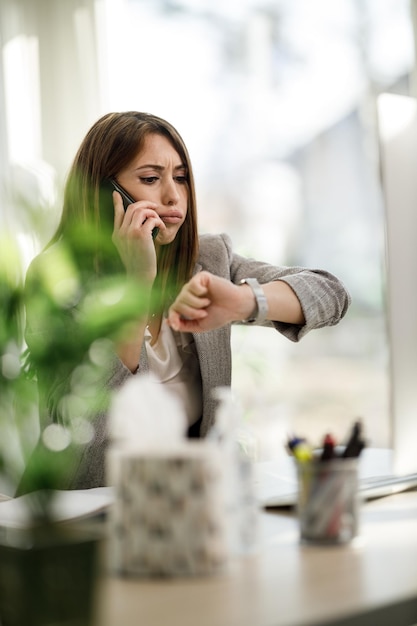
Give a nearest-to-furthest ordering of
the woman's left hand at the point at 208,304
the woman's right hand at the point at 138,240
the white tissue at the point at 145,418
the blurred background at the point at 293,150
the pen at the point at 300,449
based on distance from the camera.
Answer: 1. the white tissue at the point at 145,418
2. the pen at the point at 300,449
3. the woman's left hand at the point at 208,304
4. the woman's right hand at the point at 138,240
5. the blurred background at the point at 293,150

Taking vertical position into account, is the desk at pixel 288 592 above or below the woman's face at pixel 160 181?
below

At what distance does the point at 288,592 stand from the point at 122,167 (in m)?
0.96

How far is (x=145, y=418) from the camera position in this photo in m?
0.71


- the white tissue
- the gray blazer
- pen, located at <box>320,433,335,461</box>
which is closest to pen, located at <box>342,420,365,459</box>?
pen, located at <box>320,433,335,461</box>

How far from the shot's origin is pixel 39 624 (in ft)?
1.75

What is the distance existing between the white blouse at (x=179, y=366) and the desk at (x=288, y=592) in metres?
0.63

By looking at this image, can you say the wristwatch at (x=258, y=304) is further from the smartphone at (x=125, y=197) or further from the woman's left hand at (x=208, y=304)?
the smartphone at (x=125, y=197)

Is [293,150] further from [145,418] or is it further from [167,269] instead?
[145,418]

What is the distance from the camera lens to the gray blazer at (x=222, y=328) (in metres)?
1.29

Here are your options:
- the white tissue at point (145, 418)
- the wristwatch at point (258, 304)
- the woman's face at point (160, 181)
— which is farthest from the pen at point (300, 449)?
the woman's face at point (160, 181)

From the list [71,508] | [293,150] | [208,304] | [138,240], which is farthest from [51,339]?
[293,150]

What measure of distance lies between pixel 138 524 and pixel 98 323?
0.63 ft

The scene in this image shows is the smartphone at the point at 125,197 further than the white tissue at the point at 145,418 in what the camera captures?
Yes

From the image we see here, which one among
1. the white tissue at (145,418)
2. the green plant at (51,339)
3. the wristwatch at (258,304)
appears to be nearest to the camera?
the green plant at (51,339)
